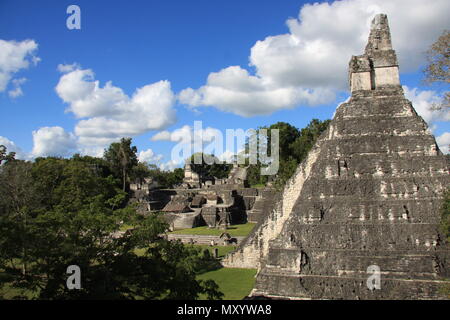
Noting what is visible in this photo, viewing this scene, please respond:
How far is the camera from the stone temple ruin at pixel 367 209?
40.8 ft

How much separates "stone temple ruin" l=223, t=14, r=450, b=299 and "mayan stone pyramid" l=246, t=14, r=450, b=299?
37mm

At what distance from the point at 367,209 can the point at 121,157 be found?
68.1 meters

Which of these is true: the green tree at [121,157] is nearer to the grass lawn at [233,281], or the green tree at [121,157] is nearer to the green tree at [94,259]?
the grass lawn at [233,281]

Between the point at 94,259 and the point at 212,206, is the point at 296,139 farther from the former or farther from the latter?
the point at 94,259

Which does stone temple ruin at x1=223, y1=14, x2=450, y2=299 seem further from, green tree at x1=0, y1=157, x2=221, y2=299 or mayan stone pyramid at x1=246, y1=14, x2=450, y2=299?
green tree at x1=0, y1=157, x2=221, y2=299

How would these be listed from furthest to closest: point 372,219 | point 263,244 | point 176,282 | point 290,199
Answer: point 263,244
point 290,199
point 372,219
point 176,282

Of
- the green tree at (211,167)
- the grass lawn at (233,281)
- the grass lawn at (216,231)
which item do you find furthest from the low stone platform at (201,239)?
the green tree at (211,167)

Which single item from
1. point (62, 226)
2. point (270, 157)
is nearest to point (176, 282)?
point (62, 226)

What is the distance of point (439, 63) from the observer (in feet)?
45.0

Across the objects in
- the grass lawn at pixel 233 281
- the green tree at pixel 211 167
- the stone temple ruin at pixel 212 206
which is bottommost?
the grass lawn at pixel 233 281

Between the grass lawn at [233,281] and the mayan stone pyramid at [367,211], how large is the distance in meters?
2.28

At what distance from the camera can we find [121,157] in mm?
75062
